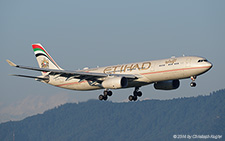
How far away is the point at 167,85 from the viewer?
7525 centimetres

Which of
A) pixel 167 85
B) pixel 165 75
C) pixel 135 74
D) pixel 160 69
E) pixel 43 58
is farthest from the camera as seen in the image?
pixel 43 58

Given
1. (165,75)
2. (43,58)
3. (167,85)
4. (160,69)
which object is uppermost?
(43,58)

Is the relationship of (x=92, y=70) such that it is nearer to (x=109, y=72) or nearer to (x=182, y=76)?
(x=109, y=72)

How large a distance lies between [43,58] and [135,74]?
Answer: 23404mm

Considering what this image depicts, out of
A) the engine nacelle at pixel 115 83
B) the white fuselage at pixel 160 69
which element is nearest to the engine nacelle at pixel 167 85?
the white fuselage at pixel 160 69

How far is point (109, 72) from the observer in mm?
75250

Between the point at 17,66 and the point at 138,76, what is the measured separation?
18.1 meters

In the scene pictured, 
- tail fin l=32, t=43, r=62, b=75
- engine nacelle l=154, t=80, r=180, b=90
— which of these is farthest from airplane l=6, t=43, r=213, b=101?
tail fin l=32, t=43, r=62, b=75

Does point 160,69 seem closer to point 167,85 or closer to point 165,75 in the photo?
point 165,75

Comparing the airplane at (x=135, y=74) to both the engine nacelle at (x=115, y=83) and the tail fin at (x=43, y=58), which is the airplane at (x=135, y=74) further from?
the tail fin at (x=43, y=58)

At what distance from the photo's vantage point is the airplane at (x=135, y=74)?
67.1 meters

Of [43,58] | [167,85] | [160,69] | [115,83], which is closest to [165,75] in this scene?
[160,69]

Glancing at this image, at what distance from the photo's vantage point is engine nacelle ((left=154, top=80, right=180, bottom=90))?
75.2m

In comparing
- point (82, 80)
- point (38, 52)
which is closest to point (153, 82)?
point (82, 80)
